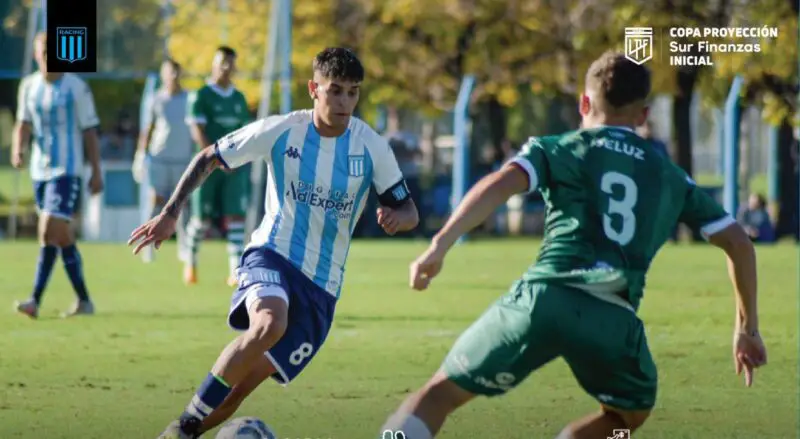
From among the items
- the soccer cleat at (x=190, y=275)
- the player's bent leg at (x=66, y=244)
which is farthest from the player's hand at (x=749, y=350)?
the soccer cleat at (x=190, y=275)

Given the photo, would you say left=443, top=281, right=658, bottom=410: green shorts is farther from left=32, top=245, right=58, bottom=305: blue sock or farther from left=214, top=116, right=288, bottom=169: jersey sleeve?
left=32, top=245, right=58, bottom=305: blue sock

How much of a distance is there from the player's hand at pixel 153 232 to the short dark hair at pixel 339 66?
106cm

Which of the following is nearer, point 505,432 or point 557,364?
point 505,432

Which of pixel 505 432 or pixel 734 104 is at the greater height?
pixel 734 104

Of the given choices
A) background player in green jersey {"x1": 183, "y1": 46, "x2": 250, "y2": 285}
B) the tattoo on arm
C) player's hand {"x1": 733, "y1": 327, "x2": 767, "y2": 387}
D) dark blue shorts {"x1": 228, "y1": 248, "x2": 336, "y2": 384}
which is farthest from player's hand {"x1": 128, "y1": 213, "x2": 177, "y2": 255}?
background player in green jersey {"x1": 183, "y1": 46, "x2": 250, "y2": 285}

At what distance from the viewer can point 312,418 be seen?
822cm

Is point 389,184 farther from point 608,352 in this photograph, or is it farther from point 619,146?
point 608,352

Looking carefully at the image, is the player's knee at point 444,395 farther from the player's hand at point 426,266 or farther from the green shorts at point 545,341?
the player's hand at point 426,266

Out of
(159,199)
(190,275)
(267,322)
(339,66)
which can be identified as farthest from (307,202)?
(159,199)

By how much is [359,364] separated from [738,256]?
4.95 meters

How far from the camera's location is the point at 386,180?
7.57m

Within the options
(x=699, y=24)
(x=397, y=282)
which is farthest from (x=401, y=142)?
(x=397, y=282)

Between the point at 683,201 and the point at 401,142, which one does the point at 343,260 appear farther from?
the point at 401,142

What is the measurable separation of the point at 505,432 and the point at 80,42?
18.6ft
